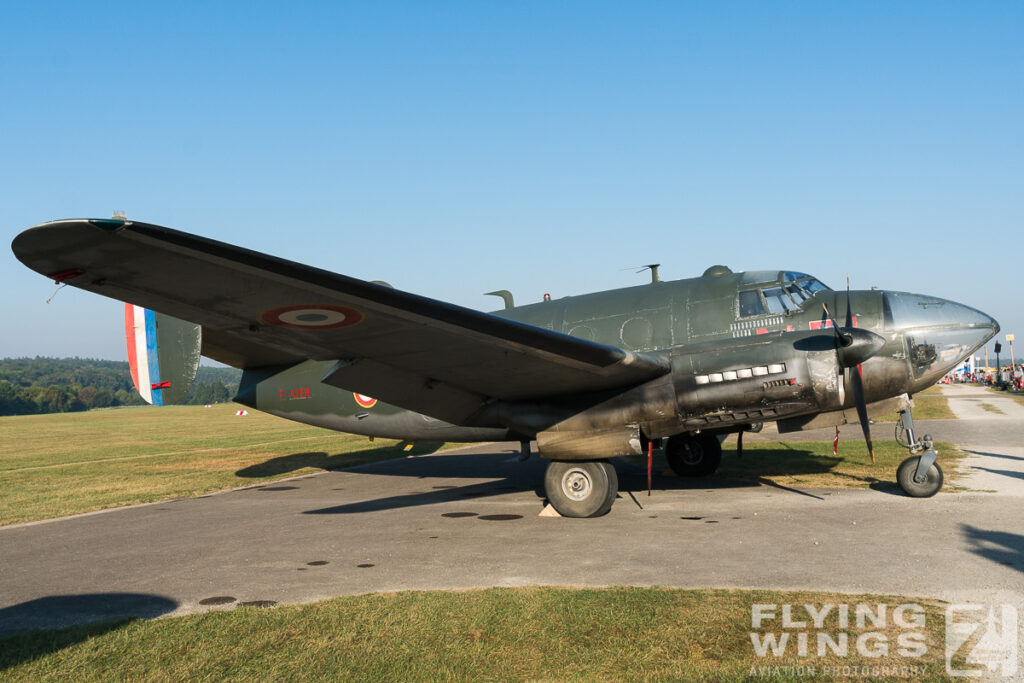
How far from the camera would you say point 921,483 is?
1186 centimetres

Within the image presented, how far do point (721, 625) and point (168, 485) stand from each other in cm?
1583

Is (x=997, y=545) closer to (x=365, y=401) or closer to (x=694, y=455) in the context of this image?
(x=694, y=455)

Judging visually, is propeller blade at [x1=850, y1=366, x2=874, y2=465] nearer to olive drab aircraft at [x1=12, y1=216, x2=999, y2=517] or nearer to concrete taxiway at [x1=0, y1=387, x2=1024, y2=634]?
olive drab aircraft at [x1=12, y1=216, x2=999, y2=517]

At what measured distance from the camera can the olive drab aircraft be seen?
805 centimetres

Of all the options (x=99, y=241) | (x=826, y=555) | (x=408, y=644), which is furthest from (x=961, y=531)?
(x=99, y=241)

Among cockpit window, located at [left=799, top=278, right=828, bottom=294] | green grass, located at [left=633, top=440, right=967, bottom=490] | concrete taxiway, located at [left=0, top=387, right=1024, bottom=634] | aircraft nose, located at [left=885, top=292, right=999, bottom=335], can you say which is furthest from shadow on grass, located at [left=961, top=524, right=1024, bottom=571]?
cockpit window, located at [left=799, top=278, right=828, bottom=294]

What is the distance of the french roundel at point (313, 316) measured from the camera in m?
8.79

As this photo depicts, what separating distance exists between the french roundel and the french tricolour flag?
260 inches

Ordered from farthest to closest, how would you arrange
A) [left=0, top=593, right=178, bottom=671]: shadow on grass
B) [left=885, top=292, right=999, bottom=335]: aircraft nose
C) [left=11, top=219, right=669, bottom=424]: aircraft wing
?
[left=885, top=292, right=999, bottom=335]: aircraft nose → [left=11, top=219, right=669, bottom=424]: aircraft wing → [left=0, top=593, right=178, bottom=671]: shadow on grass

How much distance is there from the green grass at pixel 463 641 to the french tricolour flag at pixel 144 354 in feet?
28.7

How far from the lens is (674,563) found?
8.29 metres

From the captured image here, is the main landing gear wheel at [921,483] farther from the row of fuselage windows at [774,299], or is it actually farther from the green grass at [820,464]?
the row of fuselage windows at [774,299]

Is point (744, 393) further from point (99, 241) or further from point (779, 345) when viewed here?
point (99, 241)

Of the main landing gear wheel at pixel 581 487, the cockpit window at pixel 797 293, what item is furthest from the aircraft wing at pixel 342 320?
the cockpit window at pixel 797 293
